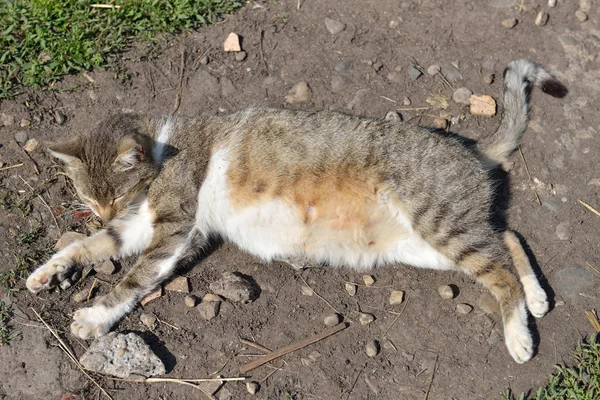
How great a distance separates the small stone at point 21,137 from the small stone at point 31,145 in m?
0.04

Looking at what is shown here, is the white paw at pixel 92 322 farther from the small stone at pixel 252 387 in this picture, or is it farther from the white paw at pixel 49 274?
the small stone at pixel 252 387

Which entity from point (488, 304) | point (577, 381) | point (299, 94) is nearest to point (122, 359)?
point (488, 304)

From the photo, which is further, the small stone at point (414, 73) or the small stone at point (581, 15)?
the small stone at point (581, 15)

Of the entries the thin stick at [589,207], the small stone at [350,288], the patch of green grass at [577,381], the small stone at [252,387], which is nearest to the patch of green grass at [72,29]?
the small stone at [350,288]

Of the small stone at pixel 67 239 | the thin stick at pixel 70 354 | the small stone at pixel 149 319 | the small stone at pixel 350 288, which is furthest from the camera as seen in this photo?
the small stone at pixel 67 239

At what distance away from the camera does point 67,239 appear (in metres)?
4.32

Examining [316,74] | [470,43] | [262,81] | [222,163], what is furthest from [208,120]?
[470,43]

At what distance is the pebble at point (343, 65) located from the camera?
17.1 ft

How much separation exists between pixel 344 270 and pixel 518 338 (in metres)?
1.24

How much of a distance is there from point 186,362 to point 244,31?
298 cm

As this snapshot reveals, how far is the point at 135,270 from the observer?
4.04 meters

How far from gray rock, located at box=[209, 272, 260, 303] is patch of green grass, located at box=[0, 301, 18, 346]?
1.30m

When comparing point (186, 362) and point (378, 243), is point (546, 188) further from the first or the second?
point (186, 362)

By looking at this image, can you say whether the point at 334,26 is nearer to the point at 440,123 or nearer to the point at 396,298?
the point at 440,123
